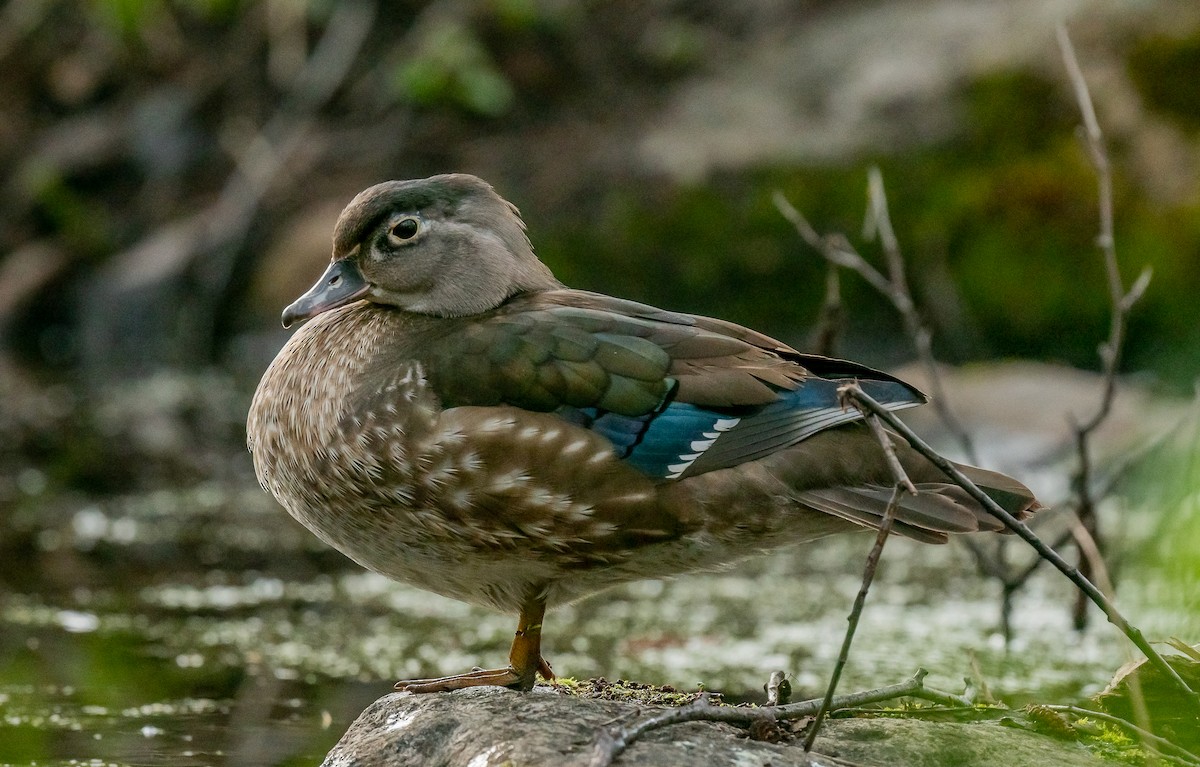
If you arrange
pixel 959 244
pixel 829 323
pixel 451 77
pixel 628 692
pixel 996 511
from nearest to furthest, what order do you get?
1. pixel 996 511
2. pixel 628 692
3. pixel 829 323
4. pixel 959 244
5. pixel 451 77

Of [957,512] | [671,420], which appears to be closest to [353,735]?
[671,420]

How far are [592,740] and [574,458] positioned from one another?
65cm

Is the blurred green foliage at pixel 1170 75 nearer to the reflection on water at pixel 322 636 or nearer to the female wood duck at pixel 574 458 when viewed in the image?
the reflection on water at pixel 322 636

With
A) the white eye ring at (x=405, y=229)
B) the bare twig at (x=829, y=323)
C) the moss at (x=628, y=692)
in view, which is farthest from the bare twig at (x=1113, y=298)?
the white eye ring at (x=405, y=229)

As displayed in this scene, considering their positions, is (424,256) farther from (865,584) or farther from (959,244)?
(959,244)

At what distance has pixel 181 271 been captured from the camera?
38.5ft

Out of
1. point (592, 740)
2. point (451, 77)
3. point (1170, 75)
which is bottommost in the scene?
point (592, 740)

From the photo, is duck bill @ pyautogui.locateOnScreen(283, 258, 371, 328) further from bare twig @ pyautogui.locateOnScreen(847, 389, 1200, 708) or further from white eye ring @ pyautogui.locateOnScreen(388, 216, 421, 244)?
bare twig @ pyautogui.locateOnScreen(847, 389, 1200, 708)

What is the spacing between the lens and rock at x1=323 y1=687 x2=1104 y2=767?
283cm

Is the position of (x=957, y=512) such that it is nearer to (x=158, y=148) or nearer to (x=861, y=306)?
(x=861, y=306)

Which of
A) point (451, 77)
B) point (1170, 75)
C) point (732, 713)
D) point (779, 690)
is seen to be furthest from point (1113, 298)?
point (451, 77)

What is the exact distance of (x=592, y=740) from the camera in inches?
112

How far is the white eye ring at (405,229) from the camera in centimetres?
373

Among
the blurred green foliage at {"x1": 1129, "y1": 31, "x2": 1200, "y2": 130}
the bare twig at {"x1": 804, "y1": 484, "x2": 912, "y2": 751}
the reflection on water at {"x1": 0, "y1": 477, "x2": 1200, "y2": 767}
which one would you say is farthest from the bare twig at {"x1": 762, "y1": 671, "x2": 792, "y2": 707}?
the blurred green foliage at {"x1": 1129, "y1": 31, "x2": 1200, "y2": 130}
